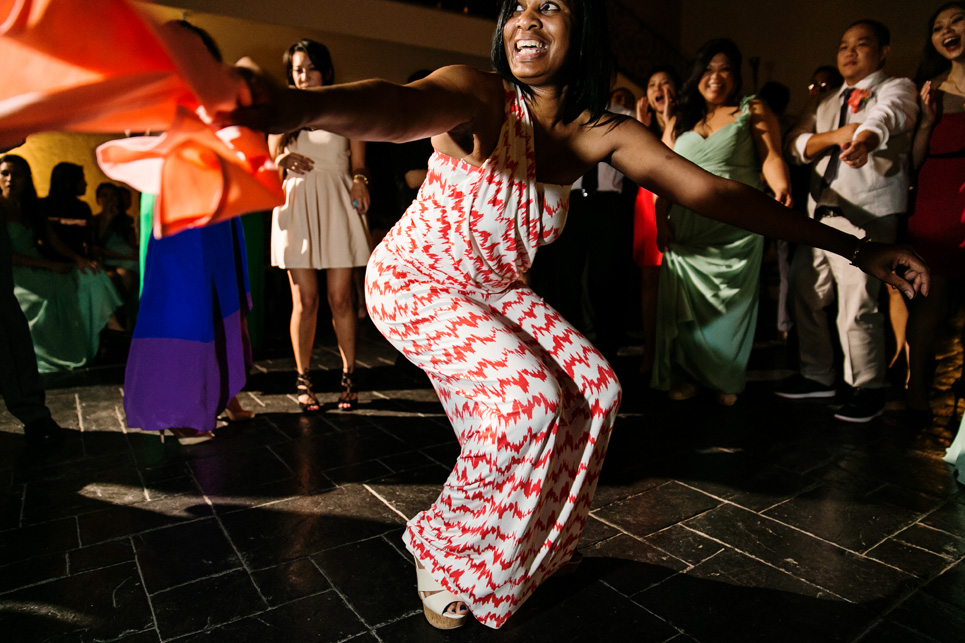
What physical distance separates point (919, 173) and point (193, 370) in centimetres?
420

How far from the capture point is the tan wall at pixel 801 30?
10367mm

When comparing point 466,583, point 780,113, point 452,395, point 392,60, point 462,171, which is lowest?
point 466,583

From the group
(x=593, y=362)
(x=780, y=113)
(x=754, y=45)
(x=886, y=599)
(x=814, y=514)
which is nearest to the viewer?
(x=593, y=362)

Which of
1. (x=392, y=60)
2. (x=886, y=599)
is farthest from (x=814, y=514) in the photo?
(x=392, y=60)

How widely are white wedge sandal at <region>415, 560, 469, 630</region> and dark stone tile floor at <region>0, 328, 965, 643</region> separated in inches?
1.3

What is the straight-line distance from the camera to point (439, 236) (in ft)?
5.90

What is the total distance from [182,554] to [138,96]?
1.87 meters

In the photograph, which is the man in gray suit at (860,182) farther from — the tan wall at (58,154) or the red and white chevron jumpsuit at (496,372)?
the tan wall at (58,154)

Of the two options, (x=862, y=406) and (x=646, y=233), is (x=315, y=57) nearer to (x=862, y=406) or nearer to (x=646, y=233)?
(x=646, y=233)

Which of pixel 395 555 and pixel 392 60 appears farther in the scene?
pixel 392 60

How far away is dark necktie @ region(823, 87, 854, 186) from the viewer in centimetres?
382

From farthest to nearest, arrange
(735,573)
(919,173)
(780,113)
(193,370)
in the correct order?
1. (780,113)
2. (919,173)
3. (193,370)
4. (735,573)

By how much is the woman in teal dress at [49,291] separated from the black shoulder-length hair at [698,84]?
4.78 m

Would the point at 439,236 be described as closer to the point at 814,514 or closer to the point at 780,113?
the point at 814,514
